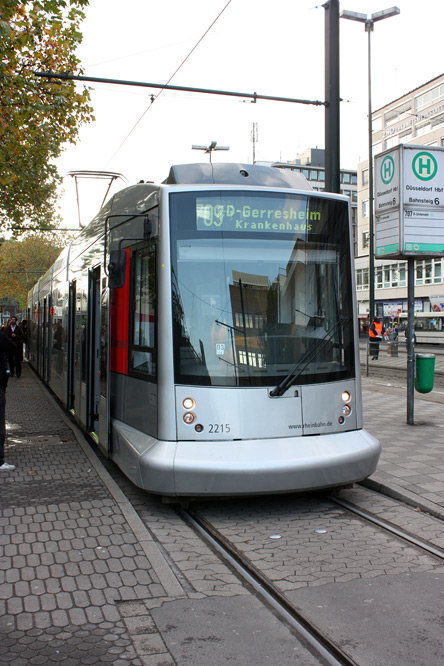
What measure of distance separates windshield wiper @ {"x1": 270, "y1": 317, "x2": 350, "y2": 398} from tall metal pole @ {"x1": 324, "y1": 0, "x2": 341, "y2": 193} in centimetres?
433

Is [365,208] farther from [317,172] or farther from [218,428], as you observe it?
[218,428]

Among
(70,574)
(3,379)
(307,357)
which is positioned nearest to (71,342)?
(3,379)

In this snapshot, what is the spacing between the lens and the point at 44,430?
9992 millimetres

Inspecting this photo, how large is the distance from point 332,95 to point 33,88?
5.70m

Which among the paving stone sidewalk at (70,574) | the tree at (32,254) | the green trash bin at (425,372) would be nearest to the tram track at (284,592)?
the paving stone sidewalk at (70,574)

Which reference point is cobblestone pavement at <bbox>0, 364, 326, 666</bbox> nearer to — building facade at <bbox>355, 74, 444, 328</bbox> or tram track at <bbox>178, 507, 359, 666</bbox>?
tram track at <bbox>178, 507, 359, 666</bbox>

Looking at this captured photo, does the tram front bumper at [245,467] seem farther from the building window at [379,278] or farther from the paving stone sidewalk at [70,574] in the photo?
the building window at [379,278]

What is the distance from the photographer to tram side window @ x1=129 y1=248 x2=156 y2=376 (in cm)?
560

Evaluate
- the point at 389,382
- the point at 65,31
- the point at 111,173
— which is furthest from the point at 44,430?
the point at 389,382

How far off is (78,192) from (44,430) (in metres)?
6.54

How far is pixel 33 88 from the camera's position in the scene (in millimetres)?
11938

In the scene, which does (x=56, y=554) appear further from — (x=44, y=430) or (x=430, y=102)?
(x=430, y=102)

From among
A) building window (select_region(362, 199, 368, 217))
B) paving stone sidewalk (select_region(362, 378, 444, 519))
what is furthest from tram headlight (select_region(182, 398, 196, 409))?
building window (select_region(362, 199, 368, 217))

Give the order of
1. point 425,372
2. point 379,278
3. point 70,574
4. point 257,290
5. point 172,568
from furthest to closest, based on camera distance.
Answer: point 379,278, point 425,372, point 257,290, point 172,568, point 70,574
